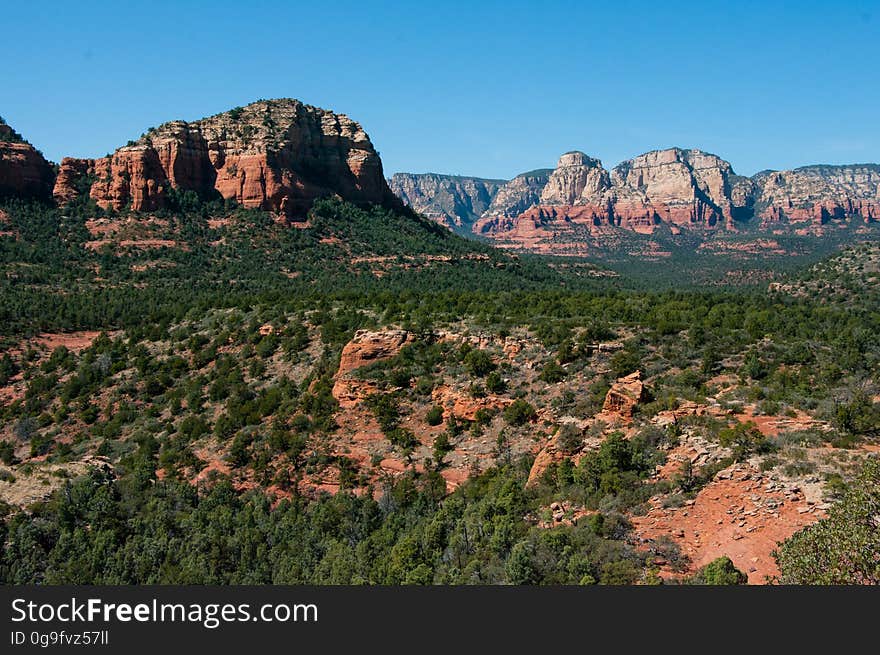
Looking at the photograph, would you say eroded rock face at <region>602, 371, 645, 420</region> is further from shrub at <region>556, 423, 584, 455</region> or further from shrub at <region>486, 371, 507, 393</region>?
shrub at <region>486, 371, 507, 393</region>

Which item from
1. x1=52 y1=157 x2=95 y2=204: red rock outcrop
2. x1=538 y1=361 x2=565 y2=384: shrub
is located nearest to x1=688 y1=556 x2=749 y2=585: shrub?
x1=538 y1=361 x2=565 y2=384: shrub

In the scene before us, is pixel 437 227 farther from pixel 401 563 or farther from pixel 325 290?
pixel 401 563

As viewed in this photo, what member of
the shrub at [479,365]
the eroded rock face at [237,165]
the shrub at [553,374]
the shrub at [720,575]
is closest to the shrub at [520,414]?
the shrub at [553,374]

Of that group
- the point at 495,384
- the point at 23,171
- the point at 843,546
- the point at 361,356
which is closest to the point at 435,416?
the point at 495,384

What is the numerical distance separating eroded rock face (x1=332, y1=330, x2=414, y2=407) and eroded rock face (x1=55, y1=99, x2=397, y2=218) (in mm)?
64410

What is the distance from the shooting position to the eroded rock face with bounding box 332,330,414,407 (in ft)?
109

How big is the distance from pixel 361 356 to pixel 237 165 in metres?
72.7

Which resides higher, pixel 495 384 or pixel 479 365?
pixel 479 365

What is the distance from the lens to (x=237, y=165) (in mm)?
96000

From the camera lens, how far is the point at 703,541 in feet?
49.6

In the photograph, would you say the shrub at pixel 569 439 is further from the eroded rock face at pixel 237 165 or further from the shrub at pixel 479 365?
the eroded rock face at pixel 237 165

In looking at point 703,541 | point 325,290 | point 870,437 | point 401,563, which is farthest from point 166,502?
point 325,290

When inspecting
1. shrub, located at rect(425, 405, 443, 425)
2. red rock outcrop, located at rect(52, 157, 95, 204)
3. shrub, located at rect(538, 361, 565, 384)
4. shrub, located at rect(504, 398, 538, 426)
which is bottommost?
shrub, located at rect(425, 405, 443, 425)

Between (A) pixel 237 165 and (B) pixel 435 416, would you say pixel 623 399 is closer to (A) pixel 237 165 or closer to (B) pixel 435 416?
(B) pixel 435 416
